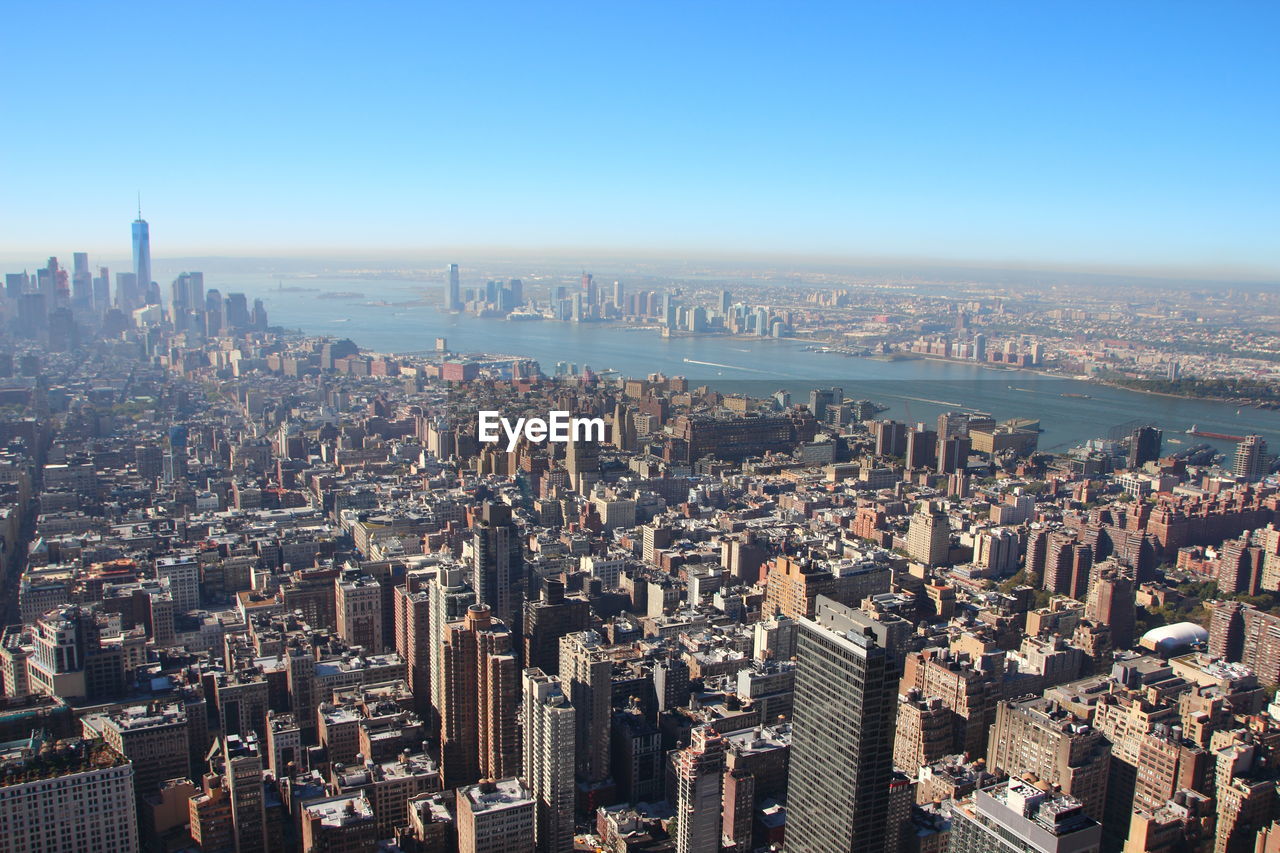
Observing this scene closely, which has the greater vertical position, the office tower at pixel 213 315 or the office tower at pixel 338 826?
the office tower at pixel 213 315

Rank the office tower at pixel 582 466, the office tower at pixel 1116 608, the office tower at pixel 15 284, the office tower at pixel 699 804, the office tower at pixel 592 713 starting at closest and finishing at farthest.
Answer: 1. the office tower at pixel 699 804
2. the office tower at pixel 592 713
3. the office tower at pixel 1116 608
4. the office tower at pixel 582 466
5. the office tower at pixel 15 284

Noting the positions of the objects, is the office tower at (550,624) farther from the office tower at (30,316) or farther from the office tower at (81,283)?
the office tower at (81,283)

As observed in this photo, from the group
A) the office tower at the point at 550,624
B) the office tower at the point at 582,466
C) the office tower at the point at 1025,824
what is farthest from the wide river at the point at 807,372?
the office tower at the point at 1025,824

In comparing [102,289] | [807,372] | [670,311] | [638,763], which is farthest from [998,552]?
[102,289]

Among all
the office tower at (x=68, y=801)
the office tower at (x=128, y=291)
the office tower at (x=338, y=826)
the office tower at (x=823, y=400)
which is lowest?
the office tower at (x=338, y=826)

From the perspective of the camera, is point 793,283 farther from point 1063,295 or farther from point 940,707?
point 940,707

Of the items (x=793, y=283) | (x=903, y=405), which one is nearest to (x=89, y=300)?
(x=793, y=283)

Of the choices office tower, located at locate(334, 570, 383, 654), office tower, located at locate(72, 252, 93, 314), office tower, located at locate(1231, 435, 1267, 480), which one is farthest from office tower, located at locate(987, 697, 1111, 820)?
office tower, located at locate(72, 252, 93, 314)
